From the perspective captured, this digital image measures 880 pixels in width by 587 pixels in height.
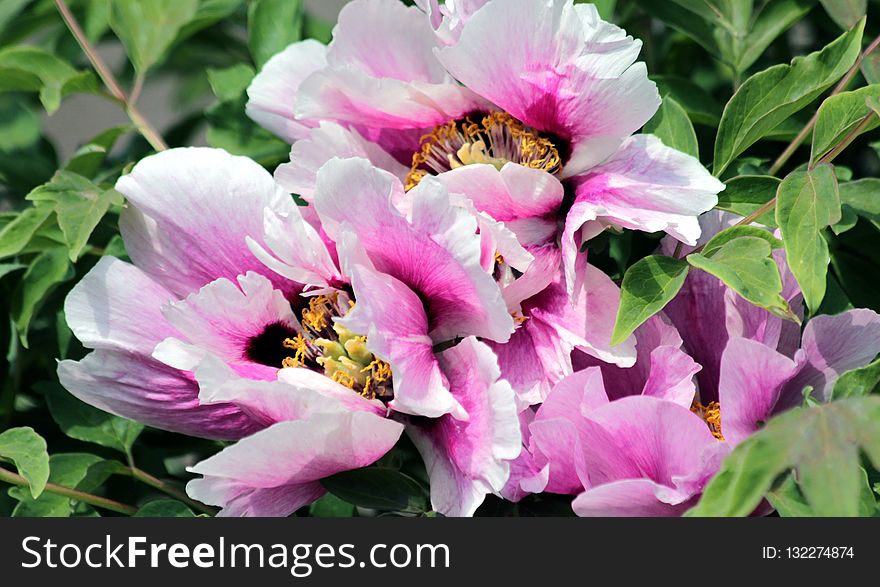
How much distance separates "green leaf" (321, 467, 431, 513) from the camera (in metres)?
0.40

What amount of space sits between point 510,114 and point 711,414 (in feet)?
0.47

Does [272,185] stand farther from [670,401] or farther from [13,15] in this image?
[13,15]

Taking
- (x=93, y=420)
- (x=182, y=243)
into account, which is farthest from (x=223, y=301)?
(x=93, y=420)

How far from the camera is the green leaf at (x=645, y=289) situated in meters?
0.38

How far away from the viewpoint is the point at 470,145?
0.45m

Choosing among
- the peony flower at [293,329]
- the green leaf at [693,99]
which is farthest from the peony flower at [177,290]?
the green leaf at [693,99]

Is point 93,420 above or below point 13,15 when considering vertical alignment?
below

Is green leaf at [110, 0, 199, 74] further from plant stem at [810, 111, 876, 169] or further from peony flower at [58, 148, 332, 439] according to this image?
plant stem at [810, 111, 876, 169]

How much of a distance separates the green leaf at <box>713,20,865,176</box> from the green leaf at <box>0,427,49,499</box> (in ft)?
0.94

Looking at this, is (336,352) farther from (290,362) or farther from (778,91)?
(778,91)

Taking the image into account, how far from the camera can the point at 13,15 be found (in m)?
0.62

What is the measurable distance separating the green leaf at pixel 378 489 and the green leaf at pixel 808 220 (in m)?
0.16

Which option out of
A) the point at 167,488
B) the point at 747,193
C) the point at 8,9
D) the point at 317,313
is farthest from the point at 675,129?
the point at 8,9

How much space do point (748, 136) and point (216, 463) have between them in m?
0.24
